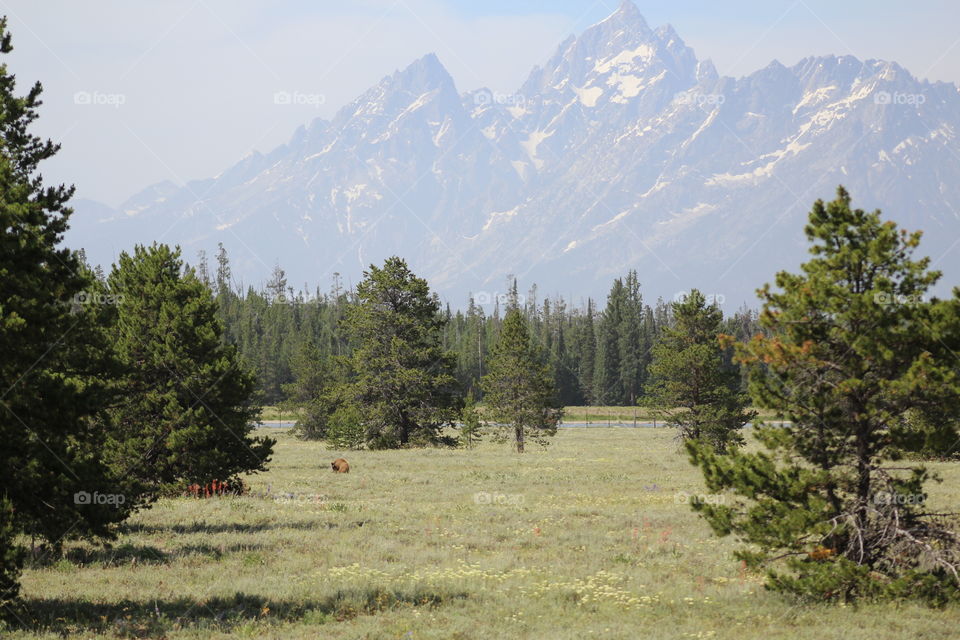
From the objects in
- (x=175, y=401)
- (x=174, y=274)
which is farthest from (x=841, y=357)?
(x=174, y=274)

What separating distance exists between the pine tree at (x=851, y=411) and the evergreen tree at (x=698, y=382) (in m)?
23.5

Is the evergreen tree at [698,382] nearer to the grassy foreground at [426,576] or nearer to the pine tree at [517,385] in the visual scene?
the pine tree at [517,385]

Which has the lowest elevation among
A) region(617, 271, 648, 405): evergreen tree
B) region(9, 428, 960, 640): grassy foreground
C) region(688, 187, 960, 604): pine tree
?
region(9, 428, 960, 640): grassy foreground

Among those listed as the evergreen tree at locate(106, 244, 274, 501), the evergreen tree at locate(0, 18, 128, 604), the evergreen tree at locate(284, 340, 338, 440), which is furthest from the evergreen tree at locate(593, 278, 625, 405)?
the evergreen tree at locate(0, 18, 128, 604)

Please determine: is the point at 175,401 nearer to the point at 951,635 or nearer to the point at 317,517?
the point at 317,517

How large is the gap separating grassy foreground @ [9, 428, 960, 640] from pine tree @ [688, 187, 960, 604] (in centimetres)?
88

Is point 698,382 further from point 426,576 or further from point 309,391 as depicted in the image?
point 309,391

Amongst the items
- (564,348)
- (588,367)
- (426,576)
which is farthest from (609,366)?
(426,576)

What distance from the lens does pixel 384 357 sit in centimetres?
4891

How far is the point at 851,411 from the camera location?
46.4 ft

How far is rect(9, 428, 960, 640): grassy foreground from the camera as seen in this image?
1276 centimetres

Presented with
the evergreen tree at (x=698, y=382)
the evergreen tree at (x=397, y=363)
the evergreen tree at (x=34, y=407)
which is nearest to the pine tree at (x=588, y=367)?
the evergreen tree at (x=397, y=363)

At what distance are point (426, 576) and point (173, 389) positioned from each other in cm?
1192

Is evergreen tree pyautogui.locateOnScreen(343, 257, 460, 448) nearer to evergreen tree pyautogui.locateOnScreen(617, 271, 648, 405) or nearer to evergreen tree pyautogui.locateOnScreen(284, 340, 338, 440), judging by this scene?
evergreen tree pyautogui.locateOnScreen(284, 340, 338, 440)
